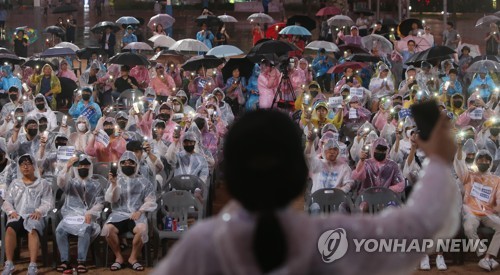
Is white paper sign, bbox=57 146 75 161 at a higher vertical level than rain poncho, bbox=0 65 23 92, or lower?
lower

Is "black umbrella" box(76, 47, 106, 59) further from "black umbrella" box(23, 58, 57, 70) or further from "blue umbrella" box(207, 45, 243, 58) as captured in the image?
"blue umbrella" box(207, 45, 243, 58)

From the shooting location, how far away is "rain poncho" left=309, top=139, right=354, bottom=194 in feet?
36.0

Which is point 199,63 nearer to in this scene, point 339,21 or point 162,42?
point 162,42

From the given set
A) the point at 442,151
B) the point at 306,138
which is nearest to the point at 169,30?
the point at 306,138

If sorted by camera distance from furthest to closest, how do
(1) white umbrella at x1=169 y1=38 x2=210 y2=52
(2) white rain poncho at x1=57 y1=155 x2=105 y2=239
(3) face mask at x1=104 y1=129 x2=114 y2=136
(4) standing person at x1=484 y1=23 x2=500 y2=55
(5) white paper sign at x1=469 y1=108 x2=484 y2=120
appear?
(4) standing person at x1=484 y1=23 x2=500 y2=55 → (1) white umbrella at x1=169 y1=38 x2=210 y2=52 → (5) white paper sign at x1=469 y1=108 x2=484 y2=120 → (3) face mask at x1=104 y1=129 x2=114 y2=136 → (2) white rain poncho at x1=57 y1=155 x2=105 y2=239

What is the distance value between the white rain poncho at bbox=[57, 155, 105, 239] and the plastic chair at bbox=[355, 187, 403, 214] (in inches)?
111

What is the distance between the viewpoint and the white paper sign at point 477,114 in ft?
46.6

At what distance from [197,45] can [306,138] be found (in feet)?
26.2

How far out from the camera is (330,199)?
1066cm

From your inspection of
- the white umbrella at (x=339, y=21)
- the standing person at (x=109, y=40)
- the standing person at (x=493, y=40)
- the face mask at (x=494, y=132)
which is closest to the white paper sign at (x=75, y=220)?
the face mask at (x=494, y=132)

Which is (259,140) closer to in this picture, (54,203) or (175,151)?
(54,203)

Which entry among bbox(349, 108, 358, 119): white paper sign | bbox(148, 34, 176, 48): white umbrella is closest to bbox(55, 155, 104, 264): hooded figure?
bbox(349, 108, 358, 119): white paper sign

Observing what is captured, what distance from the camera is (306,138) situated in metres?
12.9

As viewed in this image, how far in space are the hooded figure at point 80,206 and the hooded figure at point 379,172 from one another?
2.91 m
